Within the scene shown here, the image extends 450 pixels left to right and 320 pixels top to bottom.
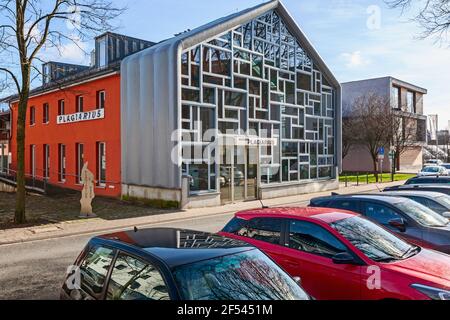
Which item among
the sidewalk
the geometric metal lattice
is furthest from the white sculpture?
the geometric metal lattice

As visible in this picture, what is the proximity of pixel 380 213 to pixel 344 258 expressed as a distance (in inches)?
127

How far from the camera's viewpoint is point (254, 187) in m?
20.3

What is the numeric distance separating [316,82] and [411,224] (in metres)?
18.6

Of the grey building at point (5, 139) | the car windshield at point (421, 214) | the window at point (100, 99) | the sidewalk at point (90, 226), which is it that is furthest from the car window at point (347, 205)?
the grey building at point (5, 139)

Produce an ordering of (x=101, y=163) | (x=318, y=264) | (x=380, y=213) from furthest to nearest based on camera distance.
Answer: (x=101, y=163) < (x=380, y=213) < (x=318, y=264)

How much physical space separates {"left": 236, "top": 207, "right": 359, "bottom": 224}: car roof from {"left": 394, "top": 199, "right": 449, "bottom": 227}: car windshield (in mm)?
2102

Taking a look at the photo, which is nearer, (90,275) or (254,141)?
(90,275)

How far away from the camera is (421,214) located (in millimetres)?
7613

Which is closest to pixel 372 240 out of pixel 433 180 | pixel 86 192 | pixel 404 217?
pixel 404 217

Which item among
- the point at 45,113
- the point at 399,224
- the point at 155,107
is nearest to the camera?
the point at 399,224

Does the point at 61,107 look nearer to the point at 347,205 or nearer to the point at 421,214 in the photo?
the point at 347,205

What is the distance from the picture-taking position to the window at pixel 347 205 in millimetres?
7758

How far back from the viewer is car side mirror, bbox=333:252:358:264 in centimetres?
472

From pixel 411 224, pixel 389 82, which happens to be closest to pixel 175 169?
pixel 411 224
